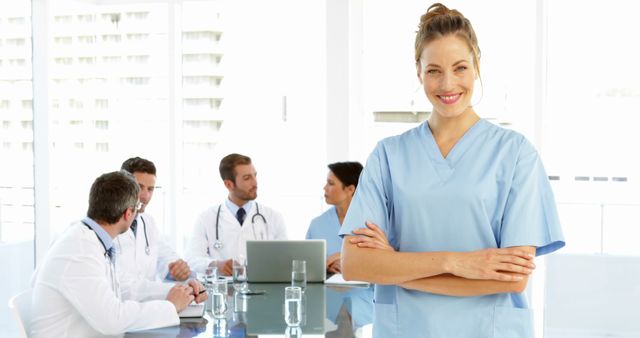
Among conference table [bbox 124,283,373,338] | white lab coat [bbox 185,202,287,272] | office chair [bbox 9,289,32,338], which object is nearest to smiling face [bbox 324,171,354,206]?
white lab coat [bbox 185,202,287,272]

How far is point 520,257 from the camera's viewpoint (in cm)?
152

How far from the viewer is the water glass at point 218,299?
2449 millimetres

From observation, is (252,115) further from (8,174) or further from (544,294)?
(544,294)

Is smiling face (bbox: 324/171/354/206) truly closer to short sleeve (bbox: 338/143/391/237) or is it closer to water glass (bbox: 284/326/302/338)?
water glass (bbox: 284/326/302/338)

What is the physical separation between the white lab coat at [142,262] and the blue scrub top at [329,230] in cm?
70

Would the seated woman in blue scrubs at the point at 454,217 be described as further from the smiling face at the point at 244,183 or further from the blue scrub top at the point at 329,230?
the smiling face at the point at 244,183

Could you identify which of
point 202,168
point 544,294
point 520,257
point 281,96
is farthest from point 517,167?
point 202,168

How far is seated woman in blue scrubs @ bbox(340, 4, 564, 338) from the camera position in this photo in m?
1.52

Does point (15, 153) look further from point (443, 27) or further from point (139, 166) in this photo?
point (443, 27)

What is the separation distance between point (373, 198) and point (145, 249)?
2.12m

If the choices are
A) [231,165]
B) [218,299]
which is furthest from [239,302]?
[231,165]

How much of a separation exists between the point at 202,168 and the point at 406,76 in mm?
1834

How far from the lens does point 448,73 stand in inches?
60.0

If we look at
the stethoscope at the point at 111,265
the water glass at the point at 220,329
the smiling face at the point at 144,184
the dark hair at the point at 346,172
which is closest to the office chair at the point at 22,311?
the stethoscope at the point at 111,265
